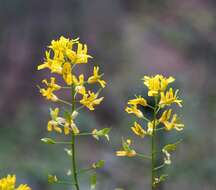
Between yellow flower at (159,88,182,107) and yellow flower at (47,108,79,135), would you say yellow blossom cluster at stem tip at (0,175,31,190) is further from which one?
yellow flower at (159,88,182,107)

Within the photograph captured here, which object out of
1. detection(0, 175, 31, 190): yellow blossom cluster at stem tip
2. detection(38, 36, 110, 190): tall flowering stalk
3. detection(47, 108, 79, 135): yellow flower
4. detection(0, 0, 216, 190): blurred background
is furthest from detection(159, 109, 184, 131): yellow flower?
detection(0, 0, 216, 190): blurred background

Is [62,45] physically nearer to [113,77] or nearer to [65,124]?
[65,124]

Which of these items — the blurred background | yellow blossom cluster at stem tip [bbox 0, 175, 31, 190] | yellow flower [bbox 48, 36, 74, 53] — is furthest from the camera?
the blurred background

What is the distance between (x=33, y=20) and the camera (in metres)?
14.4

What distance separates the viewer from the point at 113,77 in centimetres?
1519

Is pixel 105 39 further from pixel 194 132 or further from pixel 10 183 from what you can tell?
pixel 10 183

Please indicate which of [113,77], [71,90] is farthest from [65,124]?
[113,77]

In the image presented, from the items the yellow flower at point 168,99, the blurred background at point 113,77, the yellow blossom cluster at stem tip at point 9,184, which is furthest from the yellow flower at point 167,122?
the blurred background at point 113,77

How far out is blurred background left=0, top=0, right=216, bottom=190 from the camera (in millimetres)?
7125

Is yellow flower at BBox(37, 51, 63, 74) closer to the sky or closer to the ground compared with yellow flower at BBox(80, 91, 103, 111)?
closer to the sky

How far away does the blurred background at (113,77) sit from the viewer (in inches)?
281

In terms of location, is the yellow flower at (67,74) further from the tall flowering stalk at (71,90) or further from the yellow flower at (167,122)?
the yellow flower at (167,122)

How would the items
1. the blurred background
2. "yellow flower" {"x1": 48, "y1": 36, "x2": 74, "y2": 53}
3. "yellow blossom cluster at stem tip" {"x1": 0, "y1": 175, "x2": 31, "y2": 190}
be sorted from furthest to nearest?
the blurred background → "yellow flower" {"x1": 48, "y1": 36, "x2": 74, "y2": 53} → "yellow blossom cluster at stem tip" {"x1": 0, "y1": 175, "x2": 31, "y2": 190}

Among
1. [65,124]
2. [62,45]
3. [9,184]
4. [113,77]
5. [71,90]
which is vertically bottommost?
[9,184]
